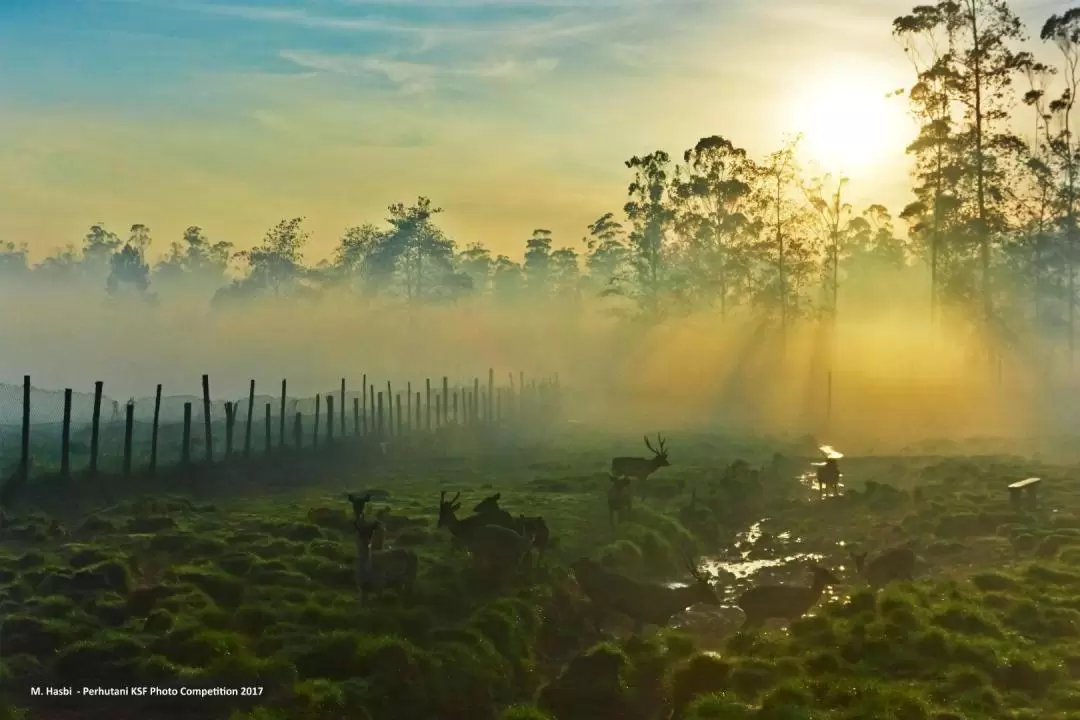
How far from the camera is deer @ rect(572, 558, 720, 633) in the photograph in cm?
1855

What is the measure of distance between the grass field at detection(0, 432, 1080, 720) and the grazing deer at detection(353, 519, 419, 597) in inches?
16.2

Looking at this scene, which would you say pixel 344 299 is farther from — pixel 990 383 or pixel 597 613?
pixel 597 613

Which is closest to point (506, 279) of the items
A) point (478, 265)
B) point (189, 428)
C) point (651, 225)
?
point (478, 265)

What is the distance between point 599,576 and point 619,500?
7.85 m

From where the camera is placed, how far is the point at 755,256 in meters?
92.1

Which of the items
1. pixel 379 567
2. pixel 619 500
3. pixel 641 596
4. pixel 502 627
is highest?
pixel 619 500

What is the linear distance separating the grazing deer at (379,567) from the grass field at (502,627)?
411 mm

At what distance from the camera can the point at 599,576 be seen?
19.4 m

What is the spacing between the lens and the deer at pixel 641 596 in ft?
60.8

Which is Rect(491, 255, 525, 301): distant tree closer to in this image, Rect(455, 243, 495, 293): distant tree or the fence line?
Rect(455, 243, 495, 293): distant tree

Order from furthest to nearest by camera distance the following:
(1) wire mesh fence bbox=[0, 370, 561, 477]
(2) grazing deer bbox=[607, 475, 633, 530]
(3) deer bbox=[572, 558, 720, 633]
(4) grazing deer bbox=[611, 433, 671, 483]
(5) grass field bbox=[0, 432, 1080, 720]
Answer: (4) grazing deer bbox=[611, 433, 671, 483] < (1) wire mesh fence bbox=[0, 370, 561, 477] < (2) grazing deer bbox=[607, 475, 633, 530] < (3) deer bbox=[572, 558, 720, 633] < (5) grass field bbox=[0, 432, 1080, 720]

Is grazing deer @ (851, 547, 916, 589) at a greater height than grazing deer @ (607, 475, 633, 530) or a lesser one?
lesser

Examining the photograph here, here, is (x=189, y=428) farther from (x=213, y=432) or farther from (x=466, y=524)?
(x=213, y=432)

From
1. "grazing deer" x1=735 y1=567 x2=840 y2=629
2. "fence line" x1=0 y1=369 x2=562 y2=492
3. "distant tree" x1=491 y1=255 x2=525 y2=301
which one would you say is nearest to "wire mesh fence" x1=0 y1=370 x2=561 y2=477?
"fence line" x1=0 y1=369 x2=562 y2=492
